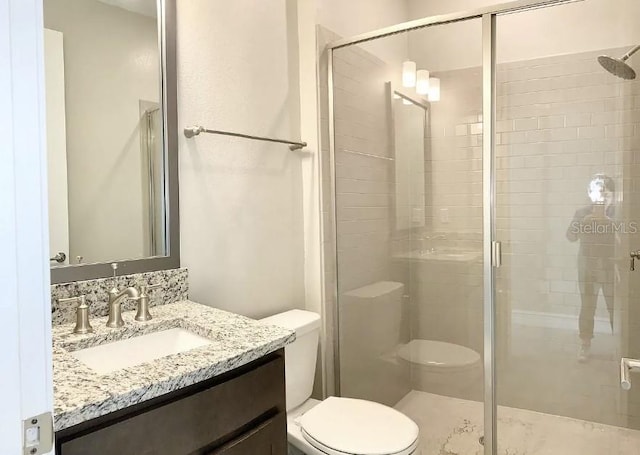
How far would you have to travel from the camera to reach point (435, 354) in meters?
2.67

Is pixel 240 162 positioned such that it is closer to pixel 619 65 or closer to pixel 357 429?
pixel 357 429

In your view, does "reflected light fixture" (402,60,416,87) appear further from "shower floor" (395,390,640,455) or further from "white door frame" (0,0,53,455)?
"white door frame" (0,0,53,455)

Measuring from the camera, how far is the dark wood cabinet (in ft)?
2.87

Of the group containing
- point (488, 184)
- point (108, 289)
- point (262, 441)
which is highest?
point (488, 184)

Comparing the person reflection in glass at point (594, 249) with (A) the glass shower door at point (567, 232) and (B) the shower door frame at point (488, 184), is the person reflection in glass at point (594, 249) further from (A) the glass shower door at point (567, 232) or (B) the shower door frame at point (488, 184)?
(B) the shower door frame at point (488, 184)

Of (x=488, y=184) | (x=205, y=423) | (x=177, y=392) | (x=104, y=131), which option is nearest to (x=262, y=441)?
Result: (x=205, y=423)

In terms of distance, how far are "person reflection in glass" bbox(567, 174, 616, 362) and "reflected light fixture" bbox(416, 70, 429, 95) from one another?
1011 mm

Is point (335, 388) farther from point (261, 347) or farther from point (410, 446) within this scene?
point (261, 347)

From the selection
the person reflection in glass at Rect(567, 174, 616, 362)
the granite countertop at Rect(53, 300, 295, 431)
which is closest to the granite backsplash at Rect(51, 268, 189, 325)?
the granite countertop at Rect(53, 300, 295, 431)

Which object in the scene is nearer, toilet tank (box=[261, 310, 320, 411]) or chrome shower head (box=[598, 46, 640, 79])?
toilet tank (box=[261, 310, 320, 411])

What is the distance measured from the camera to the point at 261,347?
1.19m

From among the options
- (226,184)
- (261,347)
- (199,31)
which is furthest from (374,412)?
(199,31)

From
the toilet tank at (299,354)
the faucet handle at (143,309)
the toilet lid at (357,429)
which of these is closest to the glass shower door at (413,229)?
the toilet tank at (299,354)

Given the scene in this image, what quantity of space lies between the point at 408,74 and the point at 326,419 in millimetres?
1835
